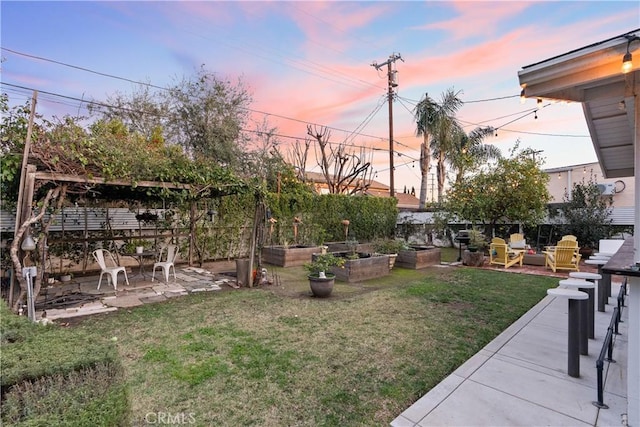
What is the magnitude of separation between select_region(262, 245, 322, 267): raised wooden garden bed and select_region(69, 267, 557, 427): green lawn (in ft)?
11.0

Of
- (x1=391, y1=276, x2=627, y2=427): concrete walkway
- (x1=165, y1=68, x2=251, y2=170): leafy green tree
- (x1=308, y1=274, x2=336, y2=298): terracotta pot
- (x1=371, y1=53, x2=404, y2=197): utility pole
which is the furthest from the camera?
(x1=371, y1=53, x2=404, y2=197): utility pole

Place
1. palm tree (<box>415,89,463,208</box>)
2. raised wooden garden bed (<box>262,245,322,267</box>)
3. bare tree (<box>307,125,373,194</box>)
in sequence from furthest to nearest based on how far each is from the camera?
1. bare tree (<box>307,125,373,194</box>)
2. palm tree (<box>415,89,463,208</box>)
3. raised wooden garden bed (<box>262,245,322,267</box>)

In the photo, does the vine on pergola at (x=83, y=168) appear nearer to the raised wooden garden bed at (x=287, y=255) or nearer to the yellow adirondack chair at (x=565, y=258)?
the raised wooden garden bed at (x=287, y=255)

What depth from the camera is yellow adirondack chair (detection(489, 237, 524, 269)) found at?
961 centimetres

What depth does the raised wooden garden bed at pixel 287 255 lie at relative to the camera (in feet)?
32.8

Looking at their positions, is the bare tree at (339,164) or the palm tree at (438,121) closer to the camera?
the palm tree at (438,121)

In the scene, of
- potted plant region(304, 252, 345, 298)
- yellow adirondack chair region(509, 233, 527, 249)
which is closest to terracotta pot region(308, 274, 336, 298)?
potted plant region(304, 252, 345, 298)

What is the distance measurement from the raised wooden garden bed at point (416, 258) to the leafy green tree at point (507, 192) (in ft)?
8.86

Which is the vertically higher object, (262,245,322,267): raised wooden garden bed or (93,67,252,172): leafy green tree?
(93,67,252,172): leafy green tree

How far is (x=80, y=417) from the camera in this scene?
1.37 metres

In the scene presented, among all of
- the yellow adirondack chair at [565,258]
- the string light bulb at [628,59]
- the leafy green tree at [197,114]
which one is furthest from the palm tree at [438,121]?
the string light bulb at [628,59]

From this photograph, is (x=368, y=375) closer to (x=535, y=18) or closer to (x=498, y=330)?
(x=498, y=330)

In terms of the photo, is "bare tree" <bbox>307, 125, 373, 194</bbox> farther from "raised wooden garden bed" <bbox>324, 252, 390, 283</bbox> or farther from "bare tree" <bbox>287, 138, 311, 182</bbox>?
"raised wooden garden bed" <bbox>324, 252, 390, 283</bbox>

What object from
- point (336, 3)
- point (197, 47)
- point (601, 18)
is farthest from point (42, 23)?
point (601, 18)
